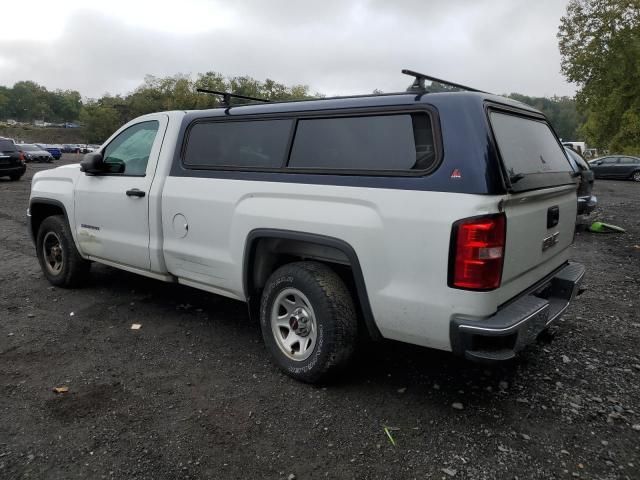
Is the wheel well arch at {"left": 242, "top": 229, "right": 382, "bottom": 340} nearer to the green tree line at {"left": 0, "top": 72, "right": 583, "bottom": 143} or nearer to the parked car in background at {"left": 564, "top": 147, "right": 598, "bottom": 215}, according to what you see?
the parked car in background at {"left": 564, "top": 147, "right": 598, "bottom": 215}

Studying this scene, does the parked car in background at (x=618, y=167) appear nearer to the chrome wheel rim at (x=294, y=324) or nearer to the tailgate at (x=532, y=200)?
the tailgate at (x=532, y=200)

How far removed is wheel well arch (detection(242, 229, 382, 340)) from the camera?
3.04 m

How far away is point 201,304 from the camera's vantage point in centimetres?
509

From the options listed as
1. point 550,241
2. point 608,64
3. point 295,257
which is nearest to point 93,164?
point 295,257

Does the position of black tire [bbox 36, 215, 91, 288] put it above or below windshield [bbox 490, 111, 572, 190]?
below

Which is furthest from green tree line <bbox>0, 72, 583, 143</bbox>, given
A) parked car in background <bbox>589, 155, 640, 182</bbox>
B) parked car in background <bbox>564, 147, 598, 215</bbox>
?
parked car in background <bbox>564, 147, 598, 215</bbox>

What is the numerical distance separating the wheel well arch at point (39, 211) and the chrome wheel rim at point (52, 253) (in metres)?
0.22

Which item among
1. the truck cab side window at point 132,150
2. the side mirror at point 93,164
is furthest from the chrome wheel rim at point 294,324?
the side mirror at point 93,164

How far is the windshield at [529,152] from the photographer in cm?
286

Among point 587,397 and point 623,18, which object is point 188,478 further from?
point 623,18

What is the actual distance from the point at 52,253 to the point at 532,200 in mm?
5059

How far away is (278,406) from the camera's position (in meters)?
3.17

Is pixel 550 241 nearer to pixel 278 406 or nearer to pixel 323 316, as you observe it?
pixel 323 316

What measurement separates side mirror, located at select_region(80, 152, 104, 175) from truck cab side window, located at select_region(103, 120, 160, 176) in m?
0.07
